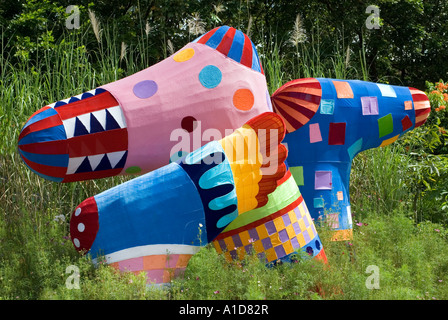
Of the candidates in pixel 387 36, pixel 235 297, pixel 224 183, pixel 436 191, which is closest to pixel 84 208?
pixel 224 183

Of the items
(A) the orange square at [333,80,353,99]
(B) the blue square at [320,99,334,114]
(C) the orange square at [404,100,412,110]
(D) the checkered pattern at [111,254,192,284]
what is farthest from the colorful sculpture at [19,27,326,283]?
(C) the orange square at [404,100,412,110]

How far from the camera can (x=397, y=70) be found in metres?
9.18

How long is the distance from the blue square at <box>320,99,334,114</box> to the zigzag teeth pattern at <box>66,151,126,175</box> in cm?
111

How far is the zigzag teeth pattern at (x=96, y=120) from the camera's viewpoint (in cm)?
218

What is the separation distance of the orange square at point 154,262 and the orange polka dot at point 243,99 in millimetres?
778

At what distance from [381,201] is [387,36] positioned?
4958mm

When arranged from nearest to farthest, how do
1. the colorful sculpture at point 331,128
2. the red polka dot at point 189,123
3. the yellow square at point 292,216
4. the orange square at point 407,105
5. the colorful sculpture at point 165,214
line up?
1. the colorful sculpture at point 165,214
2. the red polka dot at point 189,123
3. the yellow square at point 292,216
4. the colorful sculpture at point 331,128
5. the orange square at point 407,105

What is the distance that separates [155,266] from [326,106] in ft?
4.27

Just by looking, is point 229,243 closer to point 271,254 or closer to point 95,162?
point 271,254

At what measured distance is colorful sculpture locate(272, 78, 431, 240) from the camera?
107 inches

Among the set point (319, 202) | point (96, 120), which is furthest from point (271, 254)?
point (96, 120)

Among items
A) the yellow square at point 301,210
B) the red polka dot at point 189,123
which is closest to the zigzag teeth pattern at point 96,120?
the red polka dot at point 189,123

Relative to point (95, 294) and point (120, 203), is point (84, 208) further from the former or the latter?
point (95, 294)

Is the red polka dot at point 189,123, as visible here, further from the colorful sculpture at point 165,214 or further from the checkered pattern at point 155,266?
the checkered pattern at point 155,266
